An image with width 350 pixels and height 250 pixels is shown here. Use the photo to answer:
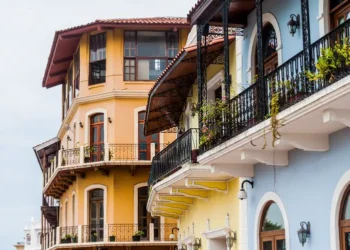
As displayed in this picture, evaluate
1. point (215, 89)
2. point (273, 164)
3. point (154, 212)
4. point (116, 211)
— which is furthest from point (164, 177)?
point (116, 211)

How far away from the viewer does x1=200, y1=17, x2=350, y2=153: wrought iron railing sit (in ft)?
34.0

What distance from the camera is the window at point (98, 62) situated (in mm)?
35281

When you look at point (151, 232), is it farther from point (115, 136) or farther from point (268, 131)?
point (268, 131)

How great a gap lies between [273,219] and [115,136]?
20.6m

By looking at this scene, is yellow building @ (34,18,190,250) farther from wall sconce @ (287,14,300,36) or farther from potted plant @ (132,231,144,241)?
wall sconce @ (287,14,300,36)

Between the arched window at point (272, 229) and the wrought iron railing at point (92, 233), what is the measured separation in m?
19.9

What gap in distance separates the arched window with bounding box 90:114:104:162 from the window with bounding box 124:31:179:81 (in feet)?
7.33

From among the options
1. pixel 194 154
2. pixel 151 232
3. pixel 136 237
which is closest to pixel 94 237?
pixel 136 237

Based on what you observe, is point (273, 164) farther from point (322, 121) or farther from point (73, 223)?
point (73, 223)

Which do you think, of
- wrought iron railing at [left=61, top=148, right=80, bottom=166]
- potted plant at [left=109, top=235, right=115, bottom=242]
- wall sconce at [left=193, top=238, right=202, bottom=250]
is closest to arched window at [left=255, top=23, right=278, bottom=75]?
wall sconce at [left=193, top=238, right=202, bottom=250]

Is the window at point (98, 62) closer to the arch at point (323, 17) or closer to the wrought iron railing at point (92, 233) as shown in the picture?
the wrought iron railing at point (92, 233)

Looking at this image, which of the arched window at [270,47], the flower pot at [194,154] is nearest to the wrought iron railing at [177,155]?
the flower pot at [194,154]

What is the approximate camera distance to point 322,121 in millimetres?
11102

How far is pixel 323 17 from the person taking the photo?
12.5 metres
